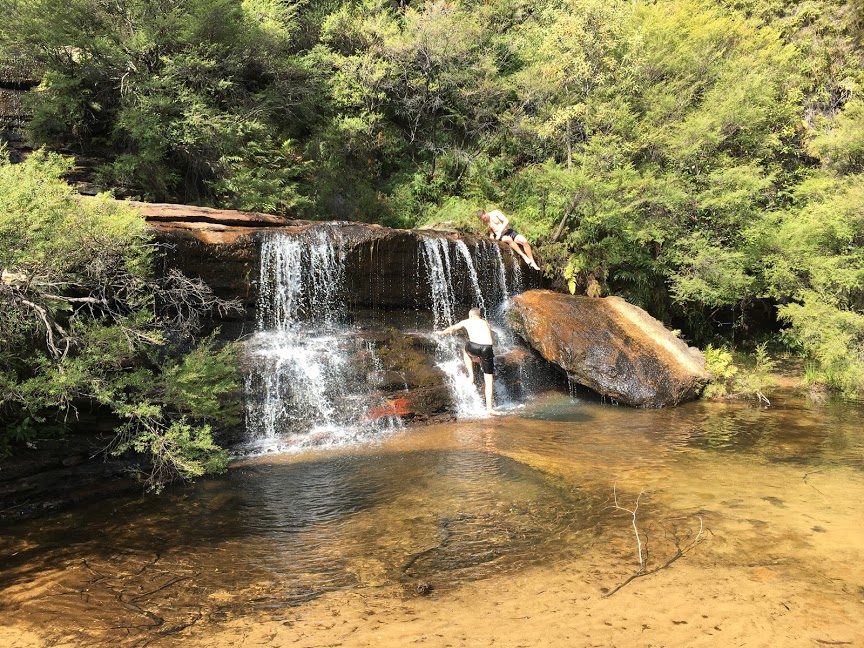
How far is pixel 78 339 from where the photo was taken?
5.46 meters

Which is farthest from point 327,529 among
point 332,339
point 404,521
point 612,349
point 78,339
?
point 612,349

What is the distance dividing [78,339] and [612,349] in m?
9.12

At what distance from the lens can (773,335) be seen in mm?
15367

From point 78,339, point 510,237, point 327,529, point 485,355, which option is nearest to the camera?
point 327,529

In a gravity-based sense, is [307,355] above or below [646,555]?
above

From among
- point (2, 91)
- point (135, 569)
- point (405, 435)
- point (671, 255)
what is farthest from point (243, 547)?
point (2, 91)

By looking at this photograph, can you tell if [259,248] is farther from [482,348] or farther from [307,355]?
[482,348]

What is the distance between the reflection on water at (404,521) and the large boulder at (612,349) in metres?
2.48

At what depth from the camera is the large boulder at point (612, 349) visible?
403 inches

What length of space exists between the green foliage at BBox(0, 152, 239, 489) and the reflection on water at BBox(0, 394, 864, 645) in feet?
2.89

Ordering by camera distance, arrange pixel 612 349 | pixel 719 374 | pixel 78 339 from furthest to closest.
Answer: pixel 719 374, pixel 612 349, pixel 78 339

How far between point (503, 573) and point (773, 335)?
49.0ft

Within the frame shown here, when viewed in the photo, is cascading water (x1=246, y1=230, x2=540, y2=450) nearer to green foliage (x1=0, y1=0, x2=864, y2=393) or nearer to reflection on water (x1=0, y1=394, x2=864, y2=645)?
reflection on water (x1=0, y1=394, x2=864, y2=645)

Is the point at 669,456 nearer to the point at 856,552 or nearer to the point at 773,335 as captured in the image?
the point at 856,552
